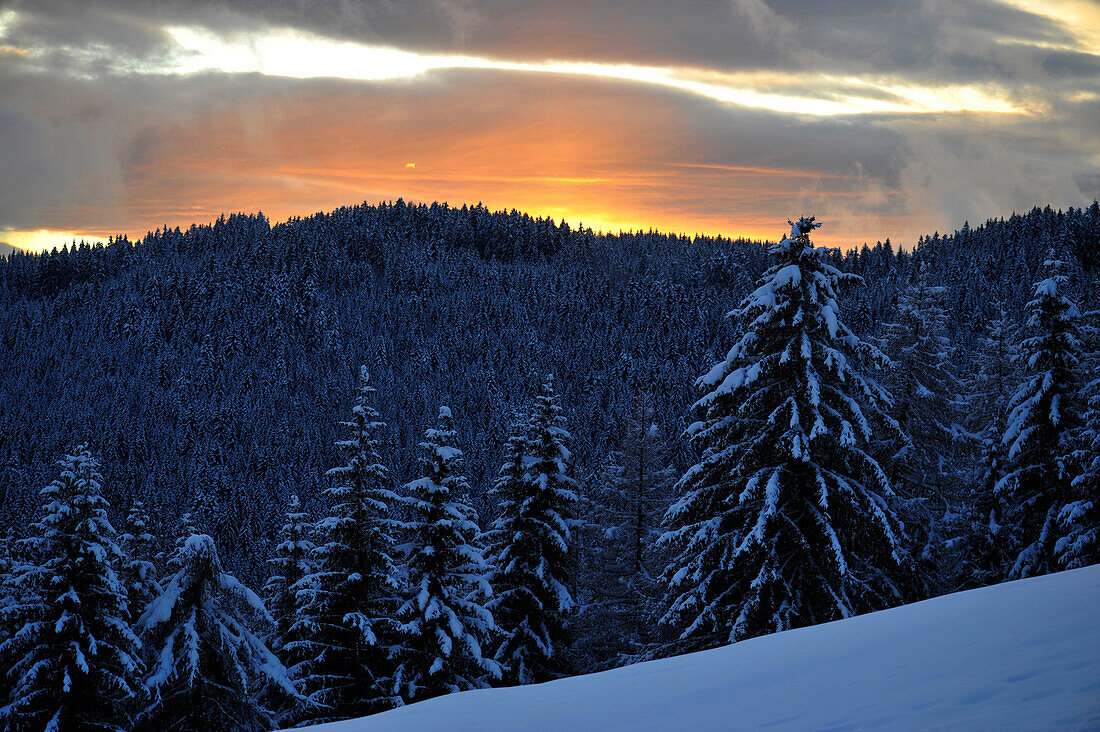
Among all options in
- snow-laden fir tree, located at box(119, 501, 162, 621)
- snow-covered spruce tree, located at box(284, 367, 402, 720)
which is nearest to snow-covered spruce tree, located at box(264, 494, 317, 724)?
snow-covered spruce tree, located at box(284, 367, 402, 720)

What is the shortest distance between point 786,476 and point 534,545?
32.9ft

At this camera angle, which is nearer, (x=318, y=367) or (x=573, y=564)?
(x=573, y=564)

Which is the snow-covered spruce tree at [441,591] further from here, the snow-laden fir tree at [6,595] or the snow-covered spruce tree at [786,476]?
the snow-laden fir tree at [6,595]

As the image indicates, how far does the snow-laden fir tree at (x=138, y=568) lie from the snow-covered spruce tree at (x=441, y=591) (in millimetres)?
6741

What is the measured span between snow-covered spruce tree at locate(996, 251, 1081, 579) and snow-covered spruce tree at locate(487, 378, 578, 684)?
38.2 feet

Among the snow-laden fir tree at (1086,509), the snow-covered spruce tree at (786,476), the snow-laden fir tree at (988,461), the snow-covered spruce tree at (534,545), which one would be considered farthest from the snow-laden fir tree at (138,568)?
the snow-laden fir tree at (988,461)

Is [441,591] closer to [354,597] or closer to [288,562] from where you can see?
[354,597]

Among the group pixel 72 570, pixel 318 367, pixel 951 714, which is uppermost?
pixel 951 714

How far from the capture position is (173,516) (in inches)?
4958

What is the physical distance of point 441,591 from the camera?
1862 cm

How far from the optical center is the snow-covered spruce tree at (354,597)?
57.9ft

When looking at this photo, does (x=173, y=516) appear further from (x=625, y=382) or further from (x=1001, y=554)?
(x=1001, y=554)

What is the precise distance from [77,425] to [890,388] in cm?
18523

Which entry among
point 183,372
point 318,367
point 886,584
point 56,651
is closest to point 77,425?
point 183,372
